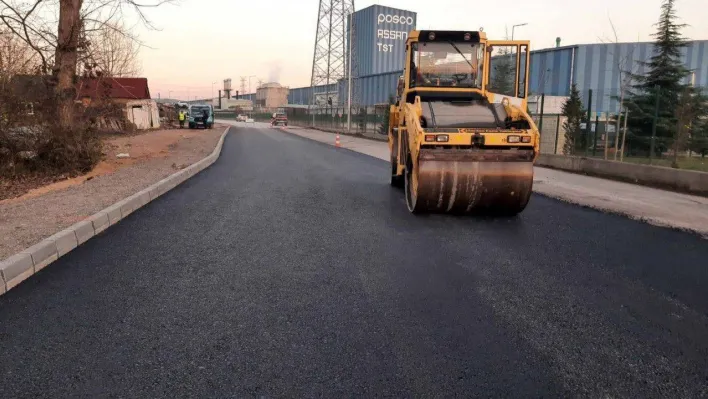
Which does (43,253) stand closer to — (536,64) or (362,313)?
(362,313)

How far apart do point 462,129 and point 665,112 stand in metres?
10.00

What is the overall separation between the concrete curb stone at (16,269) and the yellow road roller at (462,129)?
16.2ft

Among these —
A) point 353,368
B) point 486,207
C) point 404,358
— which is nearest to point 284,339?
point 353,368

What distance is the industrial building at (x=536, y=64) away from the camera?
32.8 meters

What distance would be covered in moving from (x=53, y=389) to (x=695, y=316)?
4608mm

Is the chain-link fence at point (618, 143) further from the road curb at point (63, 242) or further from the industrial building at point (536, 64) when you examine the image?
the road curb at point (63, 242)

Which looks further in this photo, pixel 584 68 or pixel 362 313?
pixel 584 68

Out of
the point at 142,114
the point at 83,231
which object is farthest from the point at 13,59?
the point at 142,114

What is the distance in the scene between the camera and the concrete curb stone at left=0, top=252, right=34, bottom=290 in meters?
4.64

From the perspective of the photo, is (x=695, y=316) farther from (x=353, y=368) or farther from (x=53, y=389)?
(x=53, y=389)

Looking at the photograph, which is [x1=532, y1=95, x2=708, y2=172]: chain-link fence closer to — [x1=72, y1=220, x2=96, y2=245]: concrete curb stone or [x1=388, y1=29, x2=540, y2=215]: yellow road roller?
[x1=388, y1=29, x2=540, y2=215]: yellow road roller

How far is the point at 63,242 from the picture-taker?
5789mm

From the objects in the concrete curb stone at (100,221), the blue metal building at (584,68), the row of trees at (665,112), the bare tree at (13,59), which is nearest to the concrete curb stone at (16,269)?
the concrete curb stone at (100,221)

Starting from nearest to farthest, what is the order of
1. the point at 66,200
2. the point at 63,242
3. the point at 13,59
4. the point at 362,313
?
the point at 362,313
the point at 63,242
the point at 66,200
the point at 13,59
